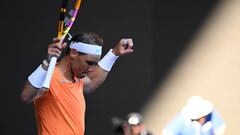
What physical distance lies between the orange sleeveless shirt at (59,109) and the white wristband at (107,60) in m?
0.58

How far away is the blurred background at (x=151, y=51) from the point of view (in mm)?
6805

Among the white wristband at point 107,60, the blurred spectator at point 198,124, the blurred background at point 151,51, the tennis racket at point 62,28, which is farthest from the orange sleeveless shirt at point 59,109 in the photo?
the blurred background at point 151,51

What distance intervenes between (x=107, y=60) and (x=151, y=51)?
72.5 inches

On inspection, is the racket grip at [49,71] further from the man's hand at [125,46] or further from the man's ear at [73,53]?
the man's hand at [125,46]

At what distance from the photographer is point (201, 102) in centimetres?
652

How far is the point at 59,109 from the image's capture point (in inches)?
173

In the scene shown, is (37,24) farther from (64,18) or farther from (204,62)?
(64,18)

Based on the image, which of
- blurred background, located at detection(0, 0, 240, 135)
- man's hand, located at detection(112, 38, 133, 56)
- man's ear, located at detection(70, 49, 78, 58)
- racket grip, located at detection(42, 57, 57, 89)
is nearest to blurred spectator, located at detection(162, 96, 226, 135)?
blurred background, located at detection(0, 0, 240, 135)

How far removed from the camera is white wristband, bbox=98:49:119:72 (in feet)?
16.6

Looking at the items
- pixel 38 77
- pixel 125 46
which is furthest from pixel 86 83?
pixel 38 77

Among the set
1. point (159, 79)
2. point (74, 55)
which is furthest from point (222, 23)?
point (74, 55)

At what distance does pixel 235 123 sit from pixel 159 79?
84 cm

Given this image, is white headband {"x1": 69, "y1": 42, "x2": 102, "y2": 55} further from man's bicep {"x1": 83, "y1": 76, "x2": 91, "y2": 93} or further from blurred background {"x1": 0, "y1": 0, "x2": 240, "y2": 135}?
blurred background {"x1": 0, "y1": 0, "x2": 240, "y2": 135}

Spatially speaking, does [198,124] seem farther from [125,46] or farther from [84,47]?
[84,47]
